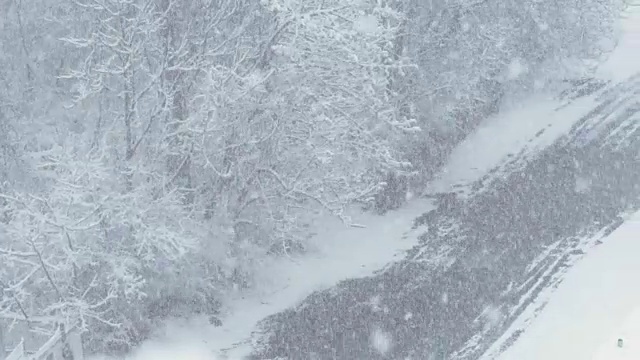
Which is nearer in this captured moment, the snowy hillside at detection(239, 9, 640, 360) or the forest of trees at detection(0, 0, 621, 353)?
the forest of trees at detection(0, 0, 621, 353)

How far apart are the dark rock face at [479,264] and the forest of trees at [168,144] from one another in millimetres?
1955

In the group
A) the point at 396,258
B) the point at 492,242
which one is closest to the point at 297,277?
the point at 396,258

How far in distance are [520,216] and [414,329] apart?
5.92 m

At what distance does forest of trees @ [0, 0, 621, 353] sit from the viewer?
12852 millimetres

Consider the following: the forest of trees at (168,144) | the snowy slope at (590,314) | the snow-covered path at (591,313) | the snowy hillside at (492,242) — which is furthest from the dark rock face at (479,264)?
the forest of trees at (168,144)

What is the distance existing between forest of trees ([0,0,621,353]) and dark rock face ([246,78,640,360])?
6.42 feet

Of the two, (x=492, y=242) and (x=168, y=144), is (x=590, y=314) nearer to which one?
(x=492, y=242)

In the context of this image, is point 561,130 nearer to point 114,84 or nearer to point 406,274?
point 406,274

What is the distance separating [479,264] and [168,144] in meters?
7.14

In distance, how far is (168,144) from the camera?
571 inches

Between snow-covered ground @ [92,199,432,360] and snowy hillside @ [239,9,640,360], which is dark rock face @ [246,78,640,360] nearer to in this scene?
snowy hillside @ [239,9,640,360]

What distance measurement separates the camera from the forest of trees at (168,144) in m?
12.9

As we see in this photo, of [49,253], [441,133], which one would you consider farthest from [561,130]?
[49,253]

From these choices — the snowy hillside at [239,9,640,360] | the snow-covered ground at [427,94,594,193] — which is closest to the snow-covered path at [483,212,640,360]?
the snowy hillside at [239,9,640,360]
